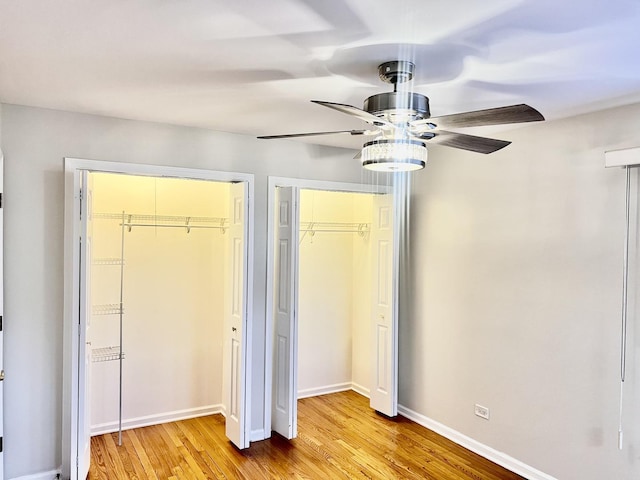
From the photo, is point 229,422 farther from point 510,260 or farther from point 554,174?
point 554,174

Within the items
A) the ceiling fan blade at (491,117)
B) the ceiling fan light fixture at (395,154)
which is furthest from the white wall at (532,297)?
the ceiling fan light fixture at (395,154)

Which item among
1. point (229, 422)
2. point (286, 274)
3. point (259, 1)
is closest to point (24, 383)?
point (229, 422)

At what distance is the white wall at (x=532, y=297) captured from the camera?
2938 millimetres

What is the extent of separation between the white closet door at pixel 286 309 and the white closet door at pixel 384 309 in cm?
100

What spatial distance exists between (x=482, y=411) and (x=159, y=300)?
9.66 ft

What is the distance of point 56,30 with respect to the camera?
6.26 feet

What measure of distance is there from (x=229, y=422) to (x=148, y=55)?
2978 mm

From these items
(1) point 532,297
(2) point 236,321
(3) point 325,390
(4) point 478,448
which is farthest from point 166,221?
(4) point 478,448

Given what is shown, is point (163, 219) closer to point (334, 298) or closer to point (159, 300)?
point (159, 300)

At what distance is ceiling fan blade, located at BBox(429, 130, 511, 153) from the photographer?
2.15 m

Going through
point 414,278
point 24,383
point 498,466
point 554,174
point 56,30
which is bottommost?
point 498,466

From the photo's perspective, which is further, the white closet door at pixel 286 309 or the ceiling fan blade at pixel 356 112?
the white closet door at pixel 286 309

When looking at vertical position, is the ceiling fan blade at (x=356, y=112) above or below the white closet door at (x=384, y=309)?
above

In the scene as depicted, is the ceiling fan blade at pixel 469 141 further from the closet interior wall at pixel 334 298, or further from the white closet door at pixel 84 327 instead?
the closet interior wall at pixel 334 298
